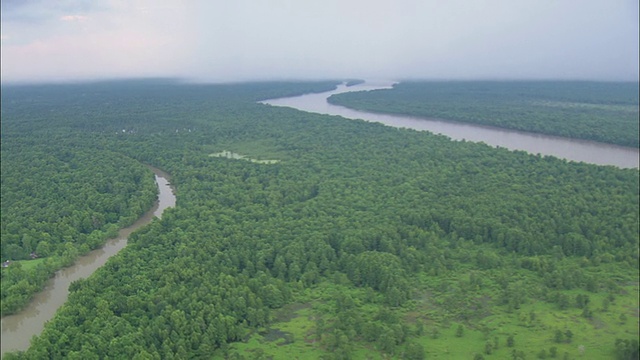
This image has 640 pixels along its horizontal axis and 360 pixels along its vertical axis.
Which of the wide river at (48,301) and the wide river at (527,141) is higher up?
the wide river at (527,141)

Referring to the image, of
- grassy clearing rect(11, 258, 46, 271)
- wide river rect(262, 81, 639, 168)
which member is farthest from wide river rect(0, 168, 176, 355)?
wide river rect(262, 81, 639, 168)

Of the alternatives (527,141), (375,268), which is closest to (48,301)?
(375,268)

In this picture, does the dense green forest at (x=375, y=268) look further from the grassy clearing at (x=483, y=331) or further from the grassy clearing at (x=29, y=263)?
the grassy clearing at (x=29, y=263)

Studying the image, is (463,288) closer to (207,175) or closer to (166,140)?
(207,175)

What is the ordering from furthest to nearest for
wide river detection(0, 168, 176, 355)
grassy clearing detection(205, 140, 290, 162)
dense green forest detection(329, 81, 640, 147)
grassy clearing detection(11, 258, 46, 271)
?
dense green forest detection(329, 81, 640, 147)
grassy clearing detection(205, 140, 290, 162)
grassy clearing detection(11, 258, 46, 271)
wide river detection(0, 168, 176, 355)

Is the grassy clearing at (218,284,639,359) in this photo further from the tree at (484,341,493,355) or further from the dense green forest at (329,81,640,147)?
the dense green forest at (329,81,640,147)

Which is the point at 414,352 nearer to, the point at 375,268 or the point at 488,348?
the point at 488,348

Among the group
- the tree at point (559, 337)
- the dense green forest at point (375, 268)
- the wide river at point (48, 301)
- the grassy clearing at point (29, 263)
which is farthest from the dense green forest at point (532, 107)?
the grassy clearing at point (29, 263)
